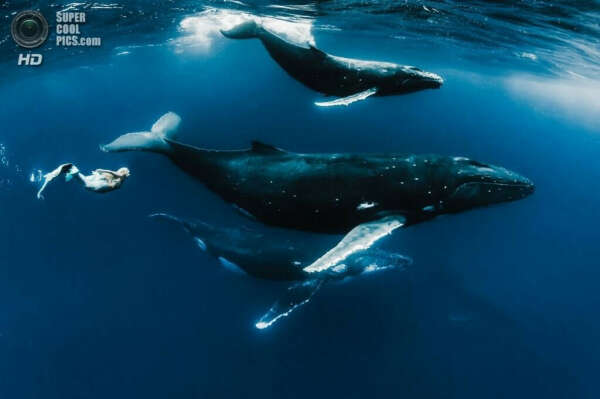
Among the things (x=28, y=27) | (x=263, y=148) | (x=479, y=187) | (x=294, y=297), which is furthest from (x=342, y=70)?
(x=28, y=27)

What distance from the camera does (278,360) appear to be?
494 inches

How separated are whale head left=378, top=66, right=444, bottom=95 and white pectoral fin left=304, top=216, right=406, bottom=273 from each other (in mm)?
3107

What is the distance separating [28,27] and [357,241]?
67.3ft

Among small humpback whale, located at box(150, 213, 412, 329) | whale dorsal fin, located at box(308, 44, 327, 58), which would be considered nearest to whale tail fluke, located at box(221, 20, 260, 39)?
whale dorsal fin, located at box(308, 44, 327, 58)

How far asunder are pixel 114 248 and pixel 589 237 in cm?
3354

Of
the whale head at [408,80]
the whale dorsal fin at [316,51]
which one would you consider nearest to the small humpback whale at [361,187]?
the whale head at [408,80]

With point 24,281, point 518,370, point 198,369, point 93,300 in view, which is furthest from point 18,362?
point 518,370

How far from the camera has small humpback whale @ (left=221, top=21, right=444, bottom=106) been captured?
7543mm

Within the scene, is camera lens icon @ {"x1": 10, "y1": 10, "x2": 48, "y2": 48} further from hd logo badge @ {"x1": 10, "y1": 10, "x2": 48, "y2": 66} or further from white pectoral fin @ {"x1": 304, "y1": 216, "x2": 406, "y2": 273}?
white pectoral fin @ {"x1": 304, "y1": 216, "x2": 406, "y2": 273}

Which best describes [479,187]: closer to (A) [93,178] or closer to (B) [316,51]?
(B) [316,51]

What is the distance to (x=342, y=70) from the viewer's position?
297 inches

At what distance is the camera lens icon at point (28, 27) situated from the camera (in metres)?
15.9

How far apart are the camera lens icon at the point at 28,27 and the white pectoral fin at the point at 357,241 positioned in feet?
60.0

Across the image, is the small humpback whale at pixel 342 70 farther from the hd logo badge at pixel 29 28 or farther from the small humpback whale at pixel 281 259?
the hd logo badge at pixel 29 28
